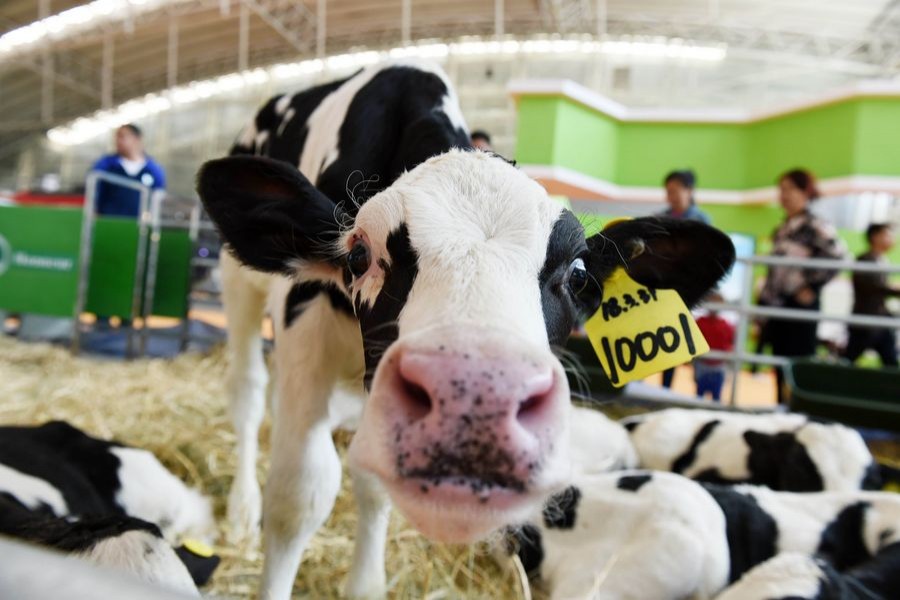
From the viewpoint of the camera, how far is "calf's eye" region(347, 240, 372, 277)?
4.88 feet

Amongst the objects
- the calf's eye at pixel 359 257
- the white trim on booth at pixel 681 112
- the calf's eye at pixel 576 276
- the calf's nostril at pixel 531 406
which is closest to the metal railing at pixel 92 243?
the white trim on booth at pixel 681 112

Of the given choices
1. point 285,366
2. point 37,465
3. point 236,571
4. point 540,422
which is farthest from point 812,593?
point 37,465

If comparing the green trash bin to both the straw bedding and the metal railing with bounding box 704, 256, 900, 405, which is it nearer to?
the metal railing with bounding box 704, 256, 900, 405

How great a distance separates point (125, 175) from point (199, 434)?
12.1 feet

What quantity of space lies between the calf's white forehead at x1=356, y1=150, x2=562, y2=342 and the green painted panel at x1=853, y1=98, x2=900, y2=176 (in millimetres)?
7476

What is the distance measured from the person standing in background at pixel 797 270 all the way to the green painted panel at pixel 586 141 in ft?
10.5

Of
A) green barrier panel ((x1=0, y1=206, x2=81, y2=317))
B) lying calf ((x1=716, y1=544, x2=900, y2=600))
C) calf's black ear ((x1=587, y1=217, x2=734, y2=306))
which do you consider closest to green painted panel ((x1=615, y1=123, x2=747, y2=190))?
green barrier panel ((x1=0, y1=206, x2=81, y2=317))

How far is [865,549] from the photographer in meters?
2.23

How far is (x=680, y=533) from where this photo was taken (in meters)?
2.01

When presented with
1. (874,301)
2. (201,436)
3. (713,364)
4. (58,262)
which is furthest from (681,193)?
(58,262)

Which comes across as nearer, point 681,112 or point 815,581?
point 815,581

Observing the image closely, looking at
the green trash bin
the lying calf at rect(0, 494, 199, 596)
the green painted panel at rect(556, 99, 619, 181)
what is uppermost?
the green painted panel at rect(556, 99, 619, 181)

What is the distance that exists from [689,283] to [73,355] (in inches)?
206

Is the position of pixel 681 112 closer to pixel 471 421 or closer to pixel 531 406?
pixel 531 406
